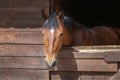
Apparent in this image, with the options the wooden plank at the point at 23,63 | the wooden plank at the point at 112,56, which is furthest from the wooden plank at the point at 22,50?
the wooden plank at the point at 112,56

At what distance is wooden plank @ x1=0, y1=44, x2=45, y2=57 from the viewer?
334 centimetres

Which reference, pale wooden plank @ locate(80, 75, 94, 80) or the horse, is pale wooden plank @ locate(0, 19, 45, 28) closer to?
the horse

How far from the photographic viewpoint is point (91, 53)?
317cm

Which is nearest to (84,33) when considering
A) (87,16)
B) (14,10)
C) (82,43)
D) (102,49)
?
(82,43)

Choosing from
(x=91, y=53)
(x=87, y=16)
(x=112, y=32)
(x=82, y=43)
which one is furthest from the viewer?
(x=87, y=16)

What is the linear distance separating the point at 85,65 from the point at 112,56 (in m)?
0.27

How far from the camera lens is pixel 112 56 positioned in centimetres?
312

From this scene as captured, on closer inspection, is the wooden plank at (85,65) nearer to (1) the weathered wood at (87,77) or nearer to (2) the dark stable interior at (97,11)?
(1) the weathered wood at (87,77)

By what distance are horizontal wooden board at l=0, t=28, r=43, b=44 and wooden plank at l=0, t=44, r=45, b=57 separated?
0.16ft

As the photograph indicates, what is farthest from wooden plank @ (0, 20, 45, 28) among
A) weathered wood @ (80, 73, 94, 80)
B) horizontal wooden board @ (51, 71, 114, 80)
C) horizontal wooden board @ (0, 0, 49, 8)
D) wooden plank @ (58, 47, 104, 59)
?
weathered wood @ (80, 73, 94, 80)

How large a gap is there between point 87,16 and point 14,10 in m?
2.26

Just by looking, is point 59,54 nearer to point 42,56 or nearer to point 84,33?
point 42,56

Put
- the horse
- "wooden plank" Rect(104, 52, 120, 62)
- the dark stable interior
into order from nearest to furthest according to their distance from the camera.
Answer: the horse < "wooden plank" Rect(104, 52, 120, 62) < the dark stable interior

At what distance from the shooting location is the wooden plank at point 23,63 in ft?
11.0
